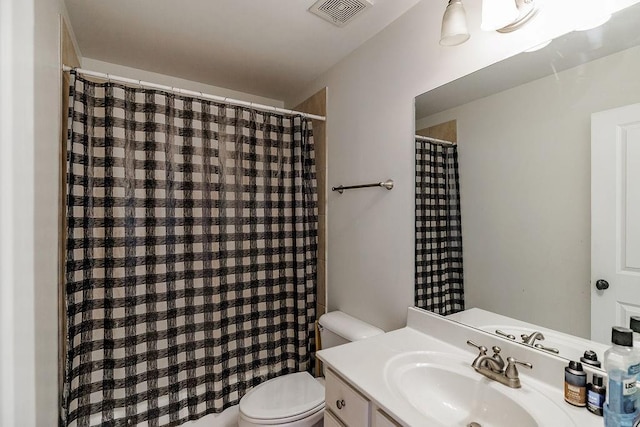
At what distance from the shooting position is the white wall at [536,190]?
0.87m

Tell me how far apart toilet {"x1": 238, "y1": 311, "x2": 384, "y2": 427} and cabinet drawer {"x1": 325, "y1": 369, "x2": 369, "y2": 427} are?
417mm

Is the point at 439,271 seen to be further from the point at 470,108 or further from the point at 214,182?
the point at 214,182

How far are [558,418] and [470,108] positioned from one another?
3.38 ft

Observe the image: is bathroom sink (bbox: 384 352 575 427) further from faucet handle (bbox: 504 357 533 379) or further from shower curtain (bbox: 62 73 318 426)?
shower curtain (bbox: 62 73 318 426)

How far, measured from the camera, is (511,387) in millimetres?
883

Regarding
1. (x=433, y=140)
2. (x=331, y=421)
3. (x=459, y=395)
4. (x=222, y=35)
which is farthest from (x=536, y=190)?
(x=222, y=35)

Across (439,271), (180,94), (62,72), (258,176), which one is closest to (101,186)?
(62,72)

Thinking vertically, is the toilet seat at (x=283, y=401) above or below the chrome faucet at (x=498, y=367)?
below

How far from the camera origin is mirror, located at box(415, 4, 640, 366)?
85 cm

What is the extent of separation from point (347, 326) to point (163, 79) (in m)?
2.08

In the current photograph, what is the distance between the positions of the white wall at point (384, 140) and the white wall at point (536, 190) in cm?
20

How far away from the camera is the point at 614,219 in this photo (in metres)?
0.82
